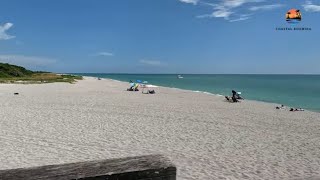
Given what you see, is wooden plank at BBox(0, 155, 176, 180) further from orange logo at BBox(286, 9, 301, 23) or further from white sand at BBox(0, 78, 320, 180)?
orange logo at BBox(286, 9, 301, 23)

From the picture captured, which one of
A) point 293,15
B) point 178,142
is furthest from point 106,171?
point 293,15

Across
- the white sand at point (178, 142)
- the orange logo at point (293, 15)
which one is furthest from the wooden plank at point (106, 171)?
the orange logo at point (293, 15)

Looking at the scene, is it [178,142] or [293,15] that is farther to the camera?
[293,15]

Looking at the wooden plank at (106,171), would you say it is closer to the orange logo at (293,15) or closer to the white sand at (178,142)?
the white sand at (178,142)

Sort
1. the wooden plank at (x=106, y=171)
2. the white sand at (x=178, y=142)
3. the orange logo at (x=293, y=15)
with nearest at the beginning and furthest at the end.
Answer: the wooden plank at (x=106, y=171) → the white sand at (x=178, y=142) → the orange logo at (x=293, y=15)

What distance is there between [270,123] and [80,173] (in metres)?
16.2

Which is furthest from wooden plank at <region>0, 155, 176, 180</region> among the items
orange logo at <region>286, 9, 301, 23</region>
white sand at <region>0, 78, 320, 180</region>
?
orange logo at <region>286, 9, 301, 23</region>

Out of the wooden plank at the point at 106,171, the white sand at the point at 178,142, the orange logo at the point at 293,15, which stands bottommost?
the white sand at the point at 178,142

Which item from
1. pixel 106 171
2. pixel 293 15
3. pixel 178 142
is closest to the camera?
pixel 106 171

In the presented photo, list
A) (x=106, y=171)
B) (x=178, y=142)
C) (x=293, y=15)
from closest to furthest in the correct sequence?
(x=106, y=171)
(x=178, y=142)
(x=293, y=15)

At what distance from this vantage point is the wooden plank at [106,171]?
1581 millimetres

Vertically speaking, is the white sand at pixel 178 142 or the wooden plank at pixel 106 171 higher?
the wooden plank at pixel 106 171

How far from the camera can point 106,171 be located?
165 cm

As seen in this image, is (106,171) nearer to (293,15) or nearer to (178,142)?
(178,142)
